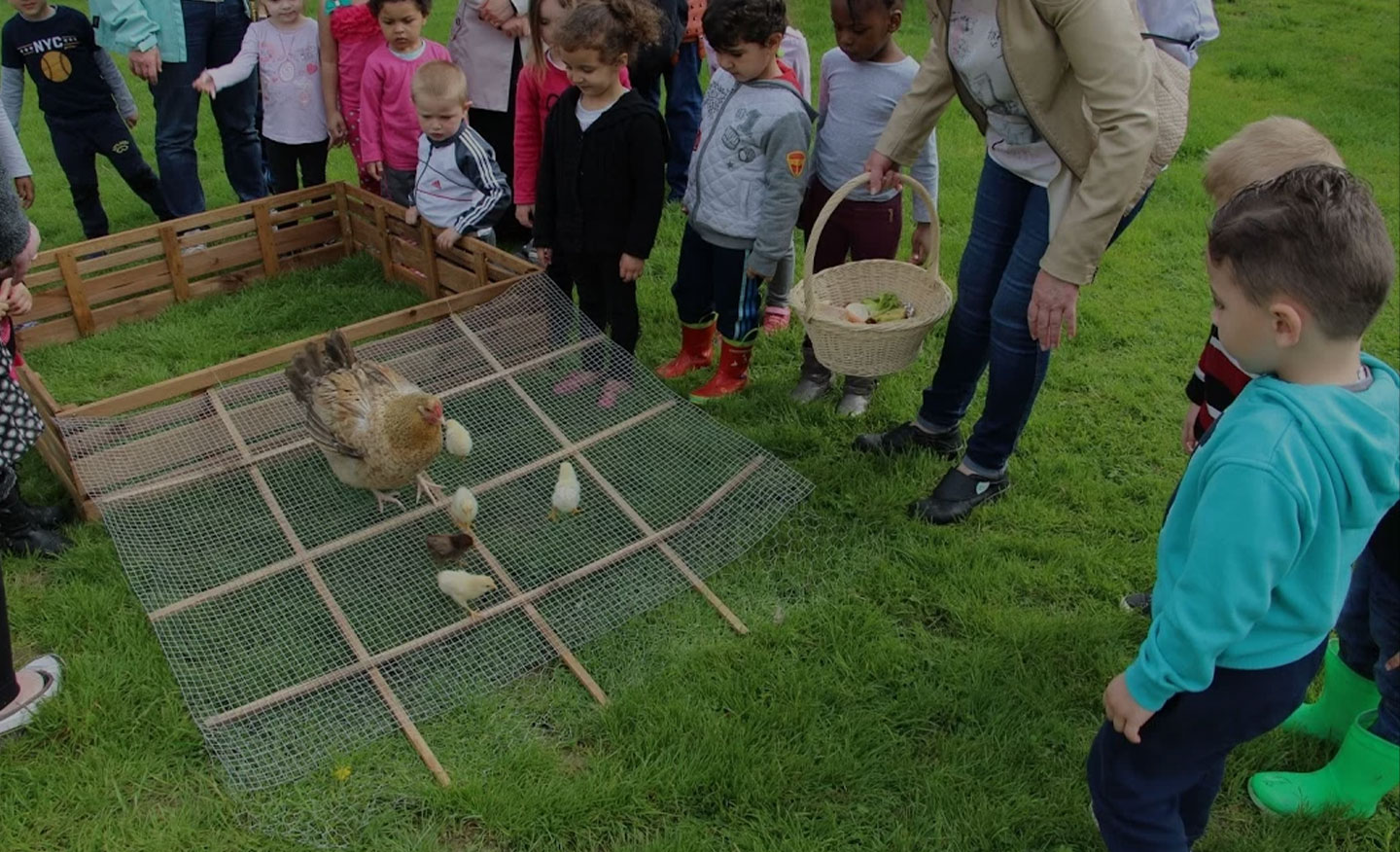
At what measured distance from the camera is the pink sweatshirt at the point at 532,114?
4.40 meters

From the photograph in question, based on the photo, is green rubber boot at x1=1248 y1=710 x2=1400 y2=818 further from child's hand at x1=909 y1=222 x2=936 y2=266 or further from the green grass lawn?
child's hand at x1=909 y1=222 x2=936 y2=266

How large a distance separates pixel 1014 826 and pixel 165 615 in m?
2.59

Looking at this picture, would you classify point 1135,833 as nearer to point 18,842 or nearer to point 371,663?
point 371,663

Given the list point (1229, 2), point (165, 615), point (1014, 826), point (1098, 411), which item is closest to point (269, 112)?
point (165, 615)

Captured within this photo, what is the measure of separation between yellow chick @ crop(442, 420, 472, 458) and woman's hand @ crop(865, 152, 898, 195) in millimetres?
1771

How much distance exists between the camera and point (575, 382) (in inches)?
166

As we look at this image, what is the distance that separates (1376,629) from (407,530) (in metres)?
2.90

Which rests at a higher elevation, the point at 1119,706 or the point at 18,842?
the point at 1119,706

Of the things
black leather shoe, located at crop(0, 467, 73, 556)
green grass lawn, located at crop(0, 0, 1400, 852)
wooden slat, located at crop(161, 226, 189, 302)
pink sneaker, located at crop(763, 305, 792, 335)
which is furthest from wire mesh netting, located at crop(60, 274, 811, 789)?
wooden slat, located at crop(161, 226, 189, 302)

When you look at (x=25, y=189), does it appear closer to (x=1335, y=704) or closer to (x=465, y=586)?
(x=465, y=586)

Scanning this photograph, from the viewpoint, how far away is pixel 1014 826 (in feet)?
8.46

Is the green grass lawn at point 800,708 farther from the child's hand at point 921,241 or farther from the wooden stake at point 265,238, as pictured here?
the wooden stake at point 265,238

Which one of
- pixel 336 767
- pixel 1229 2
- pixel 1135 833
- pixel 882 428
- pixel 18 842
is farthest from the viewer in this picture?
pixel 1229 2

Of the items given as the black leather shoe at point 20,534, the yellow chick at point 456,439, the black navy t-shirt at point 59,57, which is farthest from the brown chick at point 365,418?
the black navy t-shirt at point 59,57
